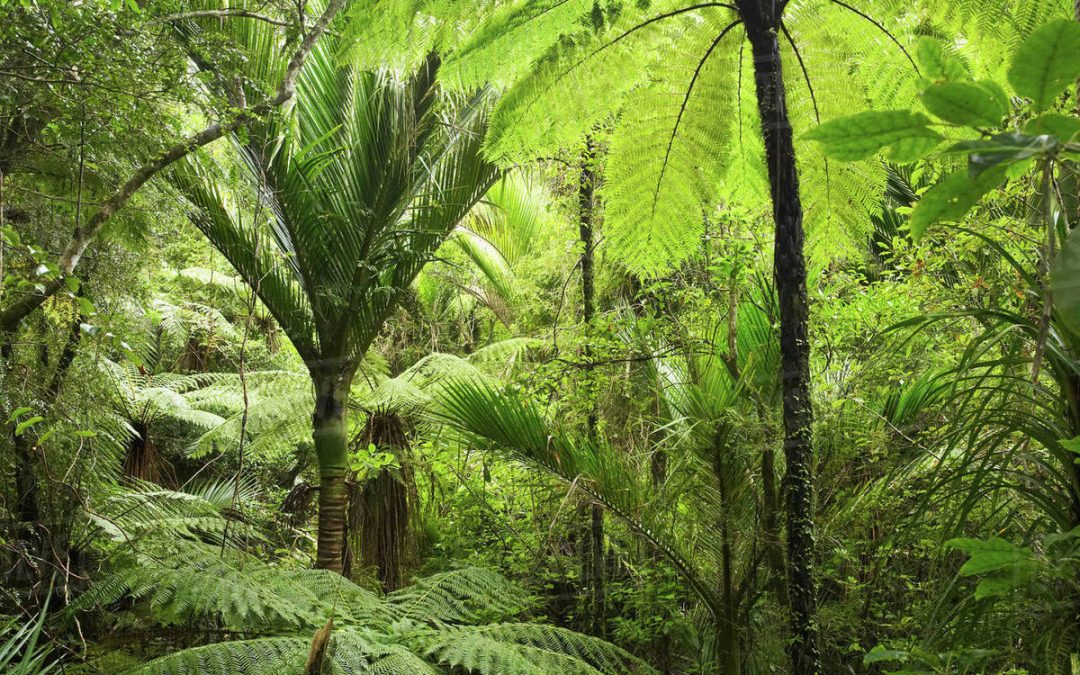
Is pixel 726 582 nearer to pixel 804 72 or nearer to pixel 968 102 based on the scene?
pixel 804 72

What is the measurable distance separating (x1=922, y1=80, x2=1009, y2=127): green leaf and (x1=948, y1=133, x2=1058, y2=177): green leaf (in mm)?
51

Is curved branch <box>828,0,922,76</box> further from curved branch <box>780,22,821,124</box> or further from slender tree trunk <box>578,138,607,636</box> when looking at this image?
slender tree trunk <box>578,138,607,636</box>

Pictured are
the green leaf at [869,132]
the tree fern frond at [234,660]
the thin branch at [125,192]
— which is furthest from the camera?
the thin branch at [125,192]

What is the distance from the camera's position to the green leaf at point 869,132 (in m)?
0.64

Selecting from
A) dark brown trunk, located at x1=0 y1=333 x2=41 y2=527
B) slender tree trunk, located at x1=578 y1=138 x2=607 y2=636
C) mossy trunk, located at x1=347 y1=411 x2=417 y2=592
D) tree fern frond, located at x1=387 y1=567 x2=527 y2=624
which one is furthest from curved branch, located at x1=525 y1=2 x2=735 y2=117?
mossy trunk, located at x1=347 y1=411 x2=417 y2=592

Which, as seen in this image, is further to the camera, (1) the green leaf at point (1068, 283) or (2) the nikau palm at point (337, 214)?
Answer: (2) the nikau palm at point (337, 214)

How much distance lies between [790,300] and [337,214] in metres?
3.23

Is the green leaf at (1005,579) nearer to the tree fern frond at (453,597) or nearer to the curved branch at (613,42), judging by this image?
the curved branch at (613,42)

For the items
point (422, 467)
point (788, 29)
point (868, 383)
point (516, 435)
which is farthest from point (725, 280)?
point (422, 467)

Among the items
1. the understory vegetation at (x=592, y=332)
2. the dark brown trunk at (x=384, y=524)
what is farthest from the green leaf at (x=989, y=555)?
the dark brown trunk at (x=384, y=524)

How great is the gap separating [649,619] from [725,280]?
190 cm

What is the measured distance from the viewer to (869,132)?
0.65 meters

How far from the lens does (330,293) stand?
4.33 meters

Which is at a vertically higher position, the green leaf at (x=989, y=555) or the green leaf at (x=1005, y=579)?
the green leaf at (x=989, y=555)
